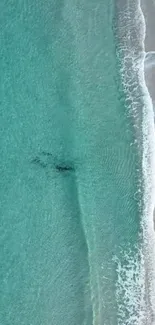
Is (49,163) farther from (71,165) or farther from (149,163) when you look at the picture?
(149,163)

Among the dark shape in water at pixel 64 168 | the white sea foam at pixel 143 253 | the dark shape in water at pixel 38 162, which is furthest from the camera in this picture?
the dark shape in water at pixel 38 162

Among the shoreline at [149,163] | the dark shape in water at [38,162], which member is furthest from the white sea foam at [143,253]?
the dark shape in water at [38,162]

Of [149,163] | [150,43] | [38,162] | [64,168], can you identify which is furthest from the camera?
[150,43]

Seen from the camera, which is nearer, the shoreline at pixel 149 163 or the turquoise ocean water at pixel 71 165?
the shoreline at pixel 149 163

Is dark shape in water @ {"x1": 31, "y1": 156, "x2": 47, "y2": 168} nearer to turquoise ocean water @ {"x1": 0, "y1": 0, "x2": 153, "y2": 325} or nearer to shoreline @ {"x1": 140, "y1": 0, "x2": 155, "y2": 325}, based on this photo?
turquoise ocean water @ {"x1": 0, "y1": 0, "x2": 153, "y2": 325}

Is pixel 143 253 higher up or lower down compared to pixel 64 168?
lower down

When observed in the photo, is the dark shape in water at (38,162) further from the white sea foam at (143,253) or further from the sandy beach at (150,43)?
the sandy beach at (150,43)

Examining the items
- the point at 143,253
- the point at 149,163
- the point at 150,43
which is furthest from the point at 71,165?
the point at 150,43
